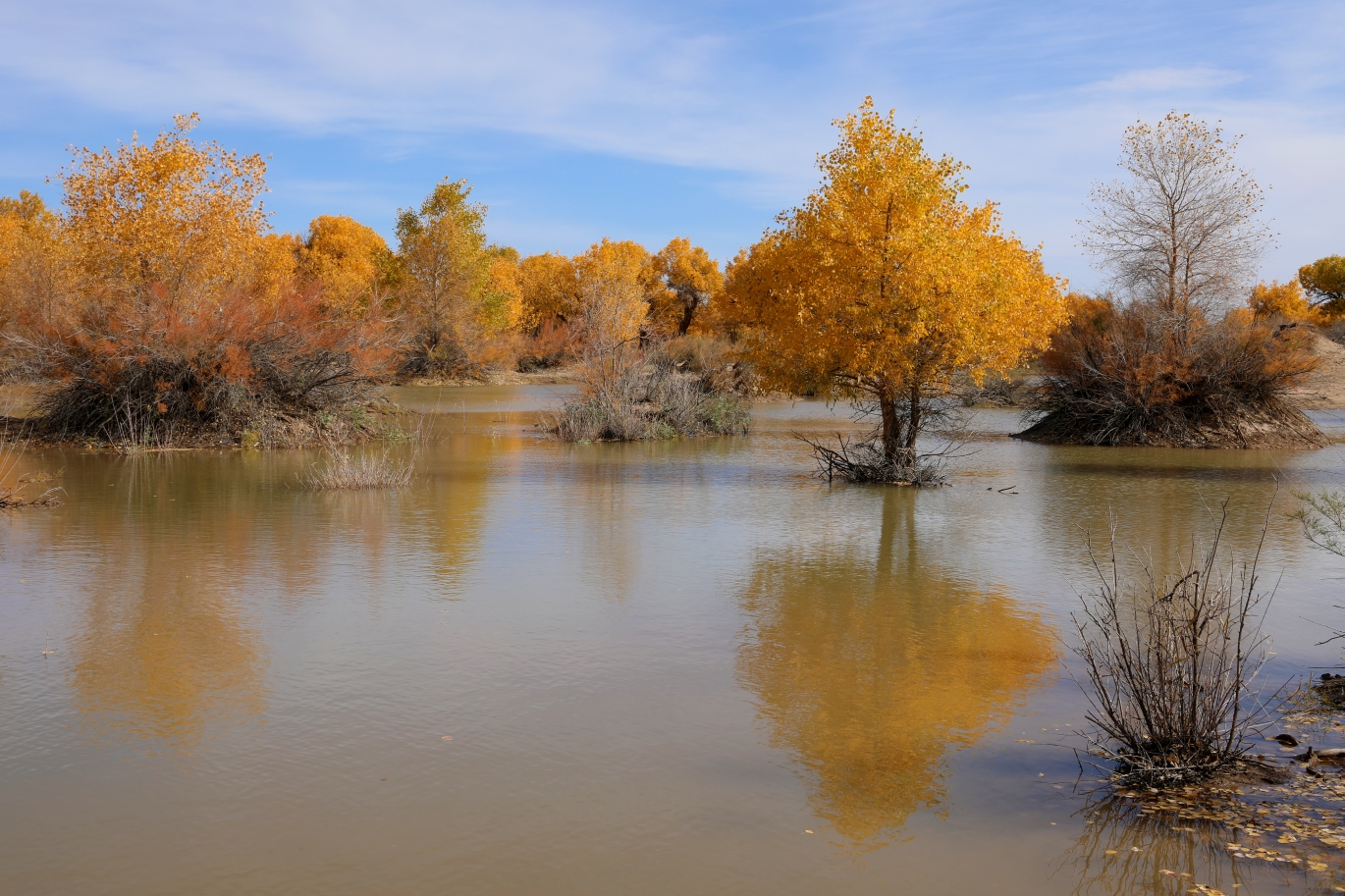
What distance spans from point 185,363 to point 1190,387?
69.1 feet

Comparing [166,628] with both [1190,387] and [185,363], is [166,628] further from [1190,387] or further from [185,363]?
[1190,387]

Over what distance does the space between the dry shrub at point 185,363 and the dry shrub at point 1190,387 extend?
52.4ft

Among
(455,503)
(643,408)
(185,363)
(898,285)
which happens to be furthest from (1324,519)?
(185,363)

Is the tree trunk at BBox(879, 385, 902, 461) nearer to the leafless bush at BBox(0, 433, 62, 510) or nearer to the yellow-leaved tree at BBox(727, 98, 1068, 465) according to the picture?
the yellow-leaved tree at BBox(727, 98, 1068, 465)

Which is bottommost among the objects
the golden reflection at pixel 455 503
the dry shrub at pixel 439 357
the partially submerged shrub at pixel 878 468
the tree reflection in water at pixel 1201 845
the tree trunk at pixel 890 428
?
the tree reflection in water at pixel 1201 845

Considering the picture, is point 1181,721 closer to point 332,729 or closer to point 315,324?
point 332,729

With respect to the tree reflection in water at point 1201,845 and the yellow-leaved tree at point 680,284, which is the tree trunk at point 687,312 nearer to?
the yellow-leaved tree at point 680,284

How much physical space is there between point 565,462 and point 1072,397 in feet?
42.0

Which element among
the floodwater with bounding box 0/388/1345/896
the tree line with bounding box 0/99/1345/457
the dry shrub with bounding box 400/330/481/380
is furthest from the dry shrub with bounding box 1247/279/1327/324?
the floodwater with bounding box 0/388/1345/896

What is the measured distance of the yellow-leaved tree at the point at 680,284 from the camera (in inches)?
2726

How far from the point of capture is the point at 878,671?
705 centimetres

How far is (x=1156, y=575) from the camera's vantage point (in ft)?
31.9

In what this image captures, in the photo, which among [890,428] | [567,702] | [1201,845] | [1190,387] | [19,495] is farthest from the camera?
[1190,387]

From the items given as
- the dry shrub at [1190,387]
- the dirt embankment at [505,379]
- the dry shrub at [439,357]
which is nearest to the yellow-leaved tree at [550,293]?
the dirt embankment at [505,379]
